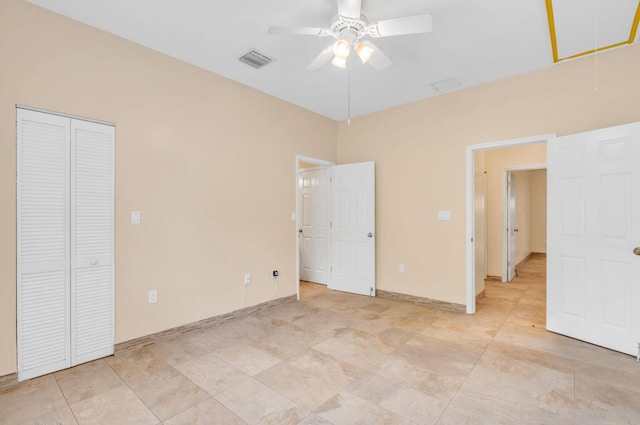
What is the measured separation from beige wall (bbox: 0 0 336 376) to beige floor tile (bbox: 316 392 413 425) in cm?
201

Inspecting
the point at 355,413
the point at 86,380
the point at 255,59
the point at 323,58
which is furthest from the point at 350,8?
the point at 86,380

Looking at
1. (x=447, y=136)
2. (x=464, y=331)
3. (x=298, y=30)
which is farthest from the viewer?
(x=447, y=136)

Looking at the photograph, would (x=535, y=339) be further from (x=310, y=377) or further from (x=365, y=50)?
(x=365, y=50)

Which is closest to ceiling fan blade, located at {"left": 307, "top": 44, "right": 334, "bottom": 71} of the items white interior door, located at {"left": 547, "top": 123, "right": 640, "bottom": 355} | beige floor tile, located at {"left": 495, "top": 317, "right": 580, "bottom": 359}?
white interior door, located at {"left": 547, "top": 123, "right": 640, "bottom": 355}

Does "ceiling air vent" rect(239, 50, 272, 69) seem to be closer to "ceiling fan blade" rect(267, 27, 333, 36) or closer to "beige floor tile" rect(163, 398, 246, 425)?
"ceiling fan blade" rect(267, 27, 333, 36)

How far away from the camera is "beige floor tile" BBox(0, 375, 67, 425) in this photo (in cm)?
199

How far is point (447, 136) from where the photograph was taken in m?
4.17

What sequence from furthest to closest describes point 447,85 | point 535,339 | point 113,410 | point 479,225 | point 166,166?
1. point 479,225
2. point 447,85
3. point 166,166
4. point 535,339
5. point 113,410

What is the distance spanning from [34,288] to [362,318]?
3170 mm

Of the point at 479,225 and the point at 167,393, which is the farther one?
the point at 479,225

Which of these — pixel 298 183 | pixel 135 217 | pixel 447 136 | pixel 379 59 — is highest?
pixel 379 59

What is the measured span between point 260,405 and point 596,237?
3.36 metres

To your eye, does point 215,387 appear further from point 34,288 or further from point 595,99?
point 595,99

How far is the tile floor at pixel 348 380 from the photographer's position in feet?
6.49
